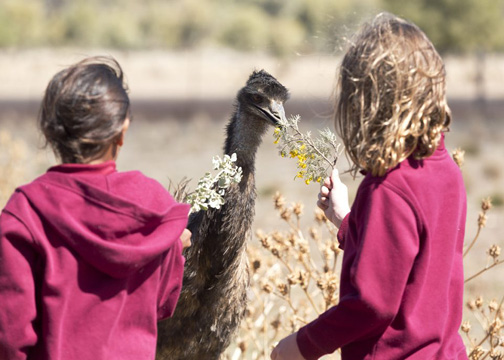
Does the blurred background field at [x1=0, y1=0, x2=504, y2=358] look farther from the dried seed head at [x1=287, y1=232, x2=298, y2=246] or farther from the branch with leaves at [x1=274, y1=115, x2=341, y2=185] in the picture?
the dried seed head at [x1=287, y1=232, x2=298, y2=246]

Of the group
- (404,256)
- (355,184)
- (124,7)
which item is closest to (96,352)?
(404,256)

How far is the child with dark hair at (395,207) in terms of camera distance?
2752 millimetres

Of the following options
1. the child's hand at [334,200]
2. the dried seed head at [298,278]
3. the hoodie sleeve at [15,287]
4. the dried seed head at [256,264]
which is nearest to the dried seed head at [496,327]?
the dried seed head at [298,278]

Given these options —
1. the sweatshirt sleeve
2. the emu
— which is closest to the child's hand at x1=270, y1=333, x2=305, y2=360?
the sweatshirt sleeve

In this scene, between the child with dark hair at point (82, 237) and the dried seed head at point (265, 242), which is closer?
the child with dark hair at point (82, 237)

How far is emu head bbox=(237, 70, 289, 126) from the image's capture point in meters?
4.64

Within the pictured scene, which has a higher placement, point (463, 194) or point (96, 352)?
point (463, 194)

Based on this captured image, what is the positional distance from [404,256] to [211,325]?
2464 mm

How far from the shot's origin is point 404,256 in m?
2.74

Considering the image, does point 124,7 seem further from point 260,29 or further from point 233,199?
point 233,199

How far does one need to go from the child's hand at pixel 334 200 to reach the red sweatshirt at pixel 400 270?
1.66 ft

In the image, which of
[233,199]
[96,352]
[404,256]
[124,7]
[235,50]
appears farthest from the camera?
[124,7]

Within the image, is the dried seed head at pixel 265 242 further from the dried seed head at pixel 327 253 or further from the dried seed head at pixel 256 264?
the dried seed head at pixel 256 264

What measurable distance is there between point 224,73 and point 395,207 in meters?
41.6
